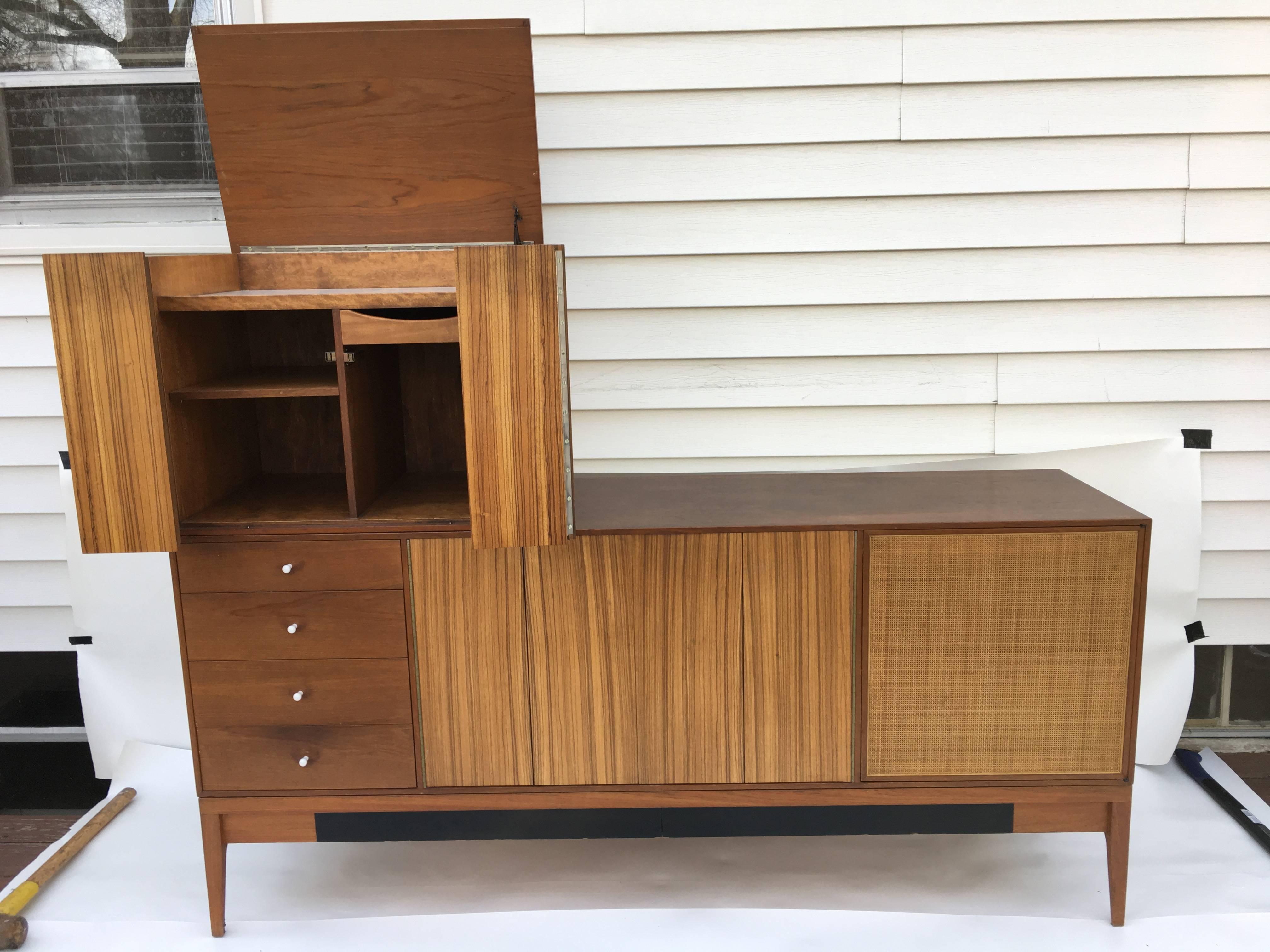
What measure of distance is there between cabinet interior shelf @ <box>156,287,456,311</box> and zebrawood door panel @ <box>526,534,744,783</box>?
590mm

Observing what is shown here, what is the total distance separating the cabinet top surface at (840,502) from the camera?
1973 mm

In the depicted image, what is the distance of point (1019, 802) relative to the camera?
2068 mm

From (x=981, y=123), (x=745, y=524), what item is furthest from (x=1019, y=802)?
(x=981, y=123)

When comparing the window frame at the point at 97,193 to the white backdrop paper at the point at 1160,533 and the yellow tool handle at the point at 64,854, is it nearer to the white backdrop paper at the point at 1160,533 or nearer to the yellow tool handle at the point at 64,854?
the yellow tool handle at the point at 64,854

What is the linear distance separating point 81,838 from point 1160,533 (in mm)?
3059

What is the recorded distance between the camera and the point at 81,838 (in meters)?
2.46

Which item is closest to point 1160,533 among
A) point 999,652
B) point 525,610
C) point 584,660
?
point 999,652

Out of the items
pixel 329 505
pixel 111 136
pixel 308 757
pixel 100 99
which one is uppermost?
pixel 100 99

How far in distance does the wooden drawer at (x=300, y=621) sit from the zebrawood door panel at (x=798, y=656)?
2.54 ft

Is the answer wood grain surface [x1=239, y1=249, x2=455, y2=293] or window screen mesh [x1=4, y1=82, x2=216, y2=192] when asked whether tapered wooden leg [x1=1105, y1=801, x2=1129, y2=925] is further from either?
window screen mesh [x1=4, y1=82, x2=216, y2=192]

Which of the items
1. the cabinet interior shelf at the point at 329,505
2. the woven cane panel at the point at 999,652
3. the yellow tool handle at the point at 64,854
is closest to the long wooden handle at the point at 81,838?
the yellow tool handle at the point at 64,854

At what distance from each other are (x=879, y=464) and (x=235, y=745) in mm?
1812

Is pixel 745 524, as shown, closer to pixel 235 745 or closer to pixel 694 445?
pixel 694 445

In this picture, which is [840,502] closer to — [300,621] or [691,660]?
[691,660]
